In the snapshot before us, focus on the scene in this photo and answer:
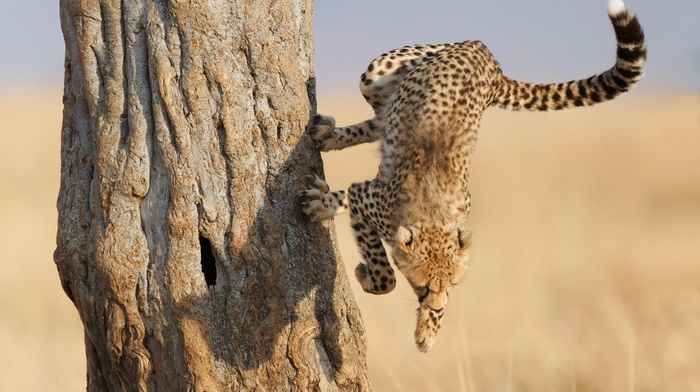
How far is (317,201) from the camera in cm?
390

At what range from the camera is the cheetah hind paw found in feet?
12.8

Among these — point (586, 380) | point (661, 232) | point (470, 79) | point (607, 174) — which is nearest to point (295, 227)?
point (470, 79)

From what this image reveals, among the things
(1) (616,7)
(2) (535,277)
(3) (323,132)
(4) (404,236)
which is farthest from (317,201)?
(2) (535,277)

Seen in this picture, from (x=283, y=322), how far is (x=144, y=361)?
1.77 ft

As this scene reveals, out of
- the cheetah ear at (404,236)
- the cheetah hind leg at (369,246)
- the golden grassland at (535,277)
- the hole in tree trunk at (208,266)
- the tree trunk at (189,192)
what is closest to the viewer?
the tree trunk at (189,192)

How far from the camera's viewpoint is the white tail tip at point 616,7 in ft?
15.1

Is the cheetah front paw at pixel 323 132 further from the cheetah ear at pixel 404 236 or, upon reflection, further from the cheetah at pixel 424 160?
the cheetah ear at pixel 404 236

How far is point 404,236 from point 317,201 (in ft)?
2.39

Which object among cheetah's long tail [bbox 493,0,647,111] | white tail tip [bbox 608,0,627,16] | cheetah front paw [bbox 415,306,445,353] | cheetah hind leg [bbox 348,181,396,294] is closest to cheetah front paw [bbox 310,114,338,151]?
cheetah hind leg [bbox 348,181,396,294]

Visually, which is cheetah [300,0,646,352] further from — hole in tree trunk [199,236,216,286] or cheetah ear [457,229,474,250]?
hole in tree trunk [199,236,216,286]

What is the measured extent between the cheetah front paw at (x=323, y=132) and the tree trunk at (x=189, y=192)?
145mm

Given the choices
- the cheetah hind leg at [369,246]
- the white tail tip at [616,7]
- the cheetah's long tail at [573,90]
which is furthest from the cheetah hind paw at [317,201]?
the white tail tip at [616,7]

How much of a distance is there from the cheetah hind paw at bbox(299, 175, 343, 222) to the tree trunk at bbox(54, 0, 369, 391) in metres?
0.04

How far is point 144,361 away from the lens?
386cm
